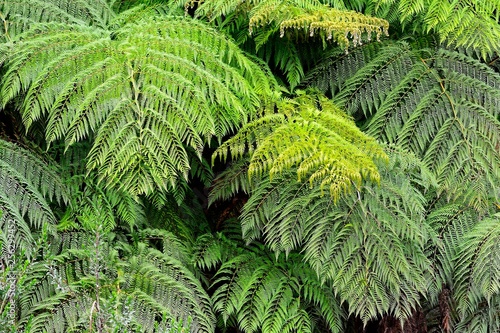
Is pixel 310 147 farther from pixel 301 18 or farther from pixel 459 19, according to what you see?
pixel 459 19

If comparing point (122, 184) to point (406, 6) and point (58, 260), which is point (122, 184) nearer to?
point (58, 260)

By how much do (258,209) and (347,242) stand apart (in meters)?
0.33

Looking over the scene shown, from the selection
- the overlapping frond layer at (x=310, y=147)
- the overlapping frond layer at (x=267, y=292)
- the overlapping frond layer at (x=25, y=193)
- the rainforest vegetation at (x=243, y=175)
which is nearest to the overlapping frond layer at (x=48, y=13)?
the rainforest vegetation at (x=243, y=175)

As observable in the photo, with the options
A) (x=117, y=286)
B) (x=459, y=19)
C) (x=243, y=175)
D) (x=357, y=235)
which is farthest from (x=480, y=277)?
(x=117, y=286)

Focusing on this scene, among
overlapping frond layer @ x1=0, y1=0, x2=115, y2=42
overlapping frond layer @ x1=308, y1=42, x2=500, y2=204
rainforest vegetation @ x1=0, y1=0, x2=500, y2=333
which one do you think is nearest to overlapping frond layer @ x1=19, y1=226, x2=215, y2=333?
rainforest vegetation @ x1=0, y1=0, x2=500, y2=333

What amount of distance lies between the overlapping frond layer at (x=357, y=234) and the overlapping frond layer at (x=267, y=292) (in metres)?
0.11

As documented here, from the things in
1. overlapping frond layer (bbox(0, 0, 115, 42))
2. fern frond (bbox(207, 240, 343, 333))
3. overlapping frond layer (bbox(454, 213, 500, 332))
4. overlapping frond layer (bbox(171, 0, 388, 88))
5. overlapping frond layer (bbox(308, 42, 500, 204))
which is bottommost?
fern frond (bbox(207, 240, 343, 333))

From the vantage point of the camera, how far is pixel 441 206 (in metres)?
2.96

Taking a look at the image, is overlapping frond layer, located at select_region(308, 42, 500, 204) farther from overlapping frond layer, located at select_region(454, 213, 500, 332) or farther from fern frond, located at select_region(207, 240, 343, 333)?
fern frond, located at select_region(207, 240, 343, 333)

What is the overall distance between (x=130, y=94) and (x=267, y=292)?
0.83 meters

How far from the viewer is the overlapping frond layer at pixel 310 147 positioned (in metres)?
2.46

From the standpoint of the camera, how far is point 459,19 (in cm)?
307

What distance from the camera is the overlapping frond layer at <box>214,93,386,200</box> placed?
96.9 inches

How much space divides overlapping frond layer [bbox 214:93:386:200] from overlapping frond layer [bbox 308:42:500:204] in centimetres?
26
